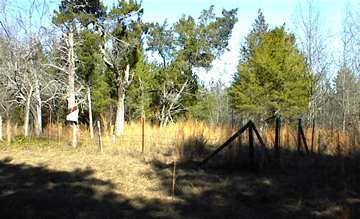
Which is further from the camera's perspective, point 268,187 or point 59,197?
point 268,187

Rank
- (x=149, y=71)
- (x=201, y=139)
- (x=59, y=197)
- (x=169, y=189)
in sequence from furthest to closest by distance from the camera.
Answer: (x=149, y=71)
(x=201, y=139)
(x=169, y=189)
(x=59, y=197)

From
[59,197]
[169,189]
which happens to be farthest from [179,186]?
[59,197]

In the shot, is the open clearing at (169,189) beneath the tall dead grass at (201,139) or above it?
beneath

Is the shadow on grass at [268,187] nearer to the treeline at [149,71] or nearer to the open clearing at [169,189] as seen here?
the open clearing at [169,189]

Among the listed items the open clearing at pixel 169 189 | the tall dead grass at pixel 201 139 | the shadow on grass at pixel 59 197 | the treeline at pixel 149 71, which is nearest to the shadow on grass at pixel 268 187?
the open clearing at pixel 169 189

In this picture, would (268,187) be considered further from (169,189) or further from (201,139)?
(201,139)

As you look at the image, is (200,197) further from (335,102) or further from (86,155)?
(335,102)

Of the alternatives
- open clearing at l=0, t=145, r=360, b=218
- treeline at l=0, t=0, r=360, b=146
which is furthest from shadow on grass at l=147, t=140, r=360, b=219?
treeline at l=0, t=0, r=360, b=146

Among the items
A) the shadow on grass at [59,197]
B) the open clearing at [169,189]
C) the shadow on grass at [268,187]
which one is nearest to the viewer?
the shadow on grass at [59,197]

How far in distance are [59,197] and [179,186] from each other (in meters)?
2.26

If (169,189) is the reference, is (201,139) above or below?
above

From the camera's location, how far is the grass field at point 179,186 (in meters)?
7.13

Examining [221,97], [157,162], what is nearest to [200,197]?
[157,162]

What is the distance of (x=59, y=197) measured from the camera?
26.1 feet
